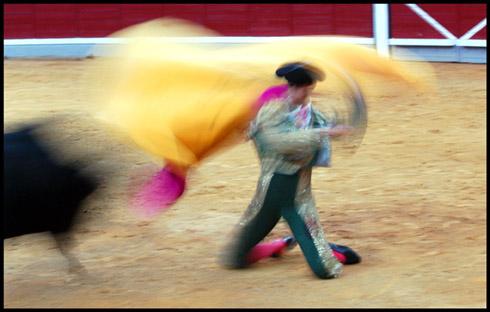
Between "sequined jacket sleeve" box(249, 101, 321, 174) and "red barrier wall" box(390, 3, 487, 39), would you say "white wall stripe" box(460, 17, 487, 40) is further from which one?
"sequined jacket sleeve" box(249, 101, 321, 174)

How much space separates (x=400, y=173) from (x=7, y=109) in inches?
141

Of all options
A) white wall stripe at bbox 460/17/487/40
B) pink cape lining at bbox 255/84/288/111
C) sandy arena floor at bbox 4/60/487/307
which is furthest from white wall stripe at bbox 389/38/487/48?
pink cape lining at bbox 255/84/288/111

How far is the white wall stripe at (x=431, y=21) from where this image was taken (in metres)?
10.3

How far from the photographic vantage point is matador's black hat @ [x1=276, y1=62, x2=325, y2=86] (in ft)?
14.3

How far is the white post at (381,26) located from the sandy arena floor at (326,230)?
2351mm

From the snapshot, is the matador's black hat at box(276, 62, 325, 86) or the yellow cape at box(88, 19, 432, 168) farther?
the yellow cape at box(88, 19, 432, 168)

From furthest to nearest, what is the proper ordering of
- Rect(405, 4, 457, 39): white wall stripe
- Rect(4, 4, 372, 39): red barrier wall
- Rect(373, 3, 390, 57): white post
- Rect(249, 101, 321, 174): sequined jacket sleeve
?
Rect(4, 4, 372, 39): red barrier wall
Rect(373, 3, 390, 57): white post
Rect(405, 4, 457, 39): white wall stripe
Rect(249, 101, 321, 174): sequined jacket sleeve

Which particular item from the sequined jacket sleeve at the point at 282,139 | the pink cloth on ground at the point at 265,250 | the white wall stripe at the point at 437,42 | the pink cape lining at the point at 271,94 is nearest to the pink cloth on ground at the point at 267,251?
the pink cloth on ground at the point at 265,250

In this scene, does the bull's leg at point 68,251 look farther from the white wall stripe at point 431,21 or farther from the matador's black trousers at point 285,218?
the white wall stripe at point 431,21

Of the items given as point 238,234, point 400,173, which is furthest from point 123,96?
point 400,173

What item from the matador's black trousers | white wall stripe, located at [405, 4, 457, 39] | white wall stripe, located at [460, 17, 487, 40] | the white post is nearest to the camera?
the matador's black trousers

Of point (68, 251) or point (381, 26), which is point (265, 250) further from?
point (381, 26)

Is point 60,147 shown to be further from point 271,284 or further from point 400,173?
point 400,173

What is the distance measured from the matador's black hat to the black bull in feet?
3.16
